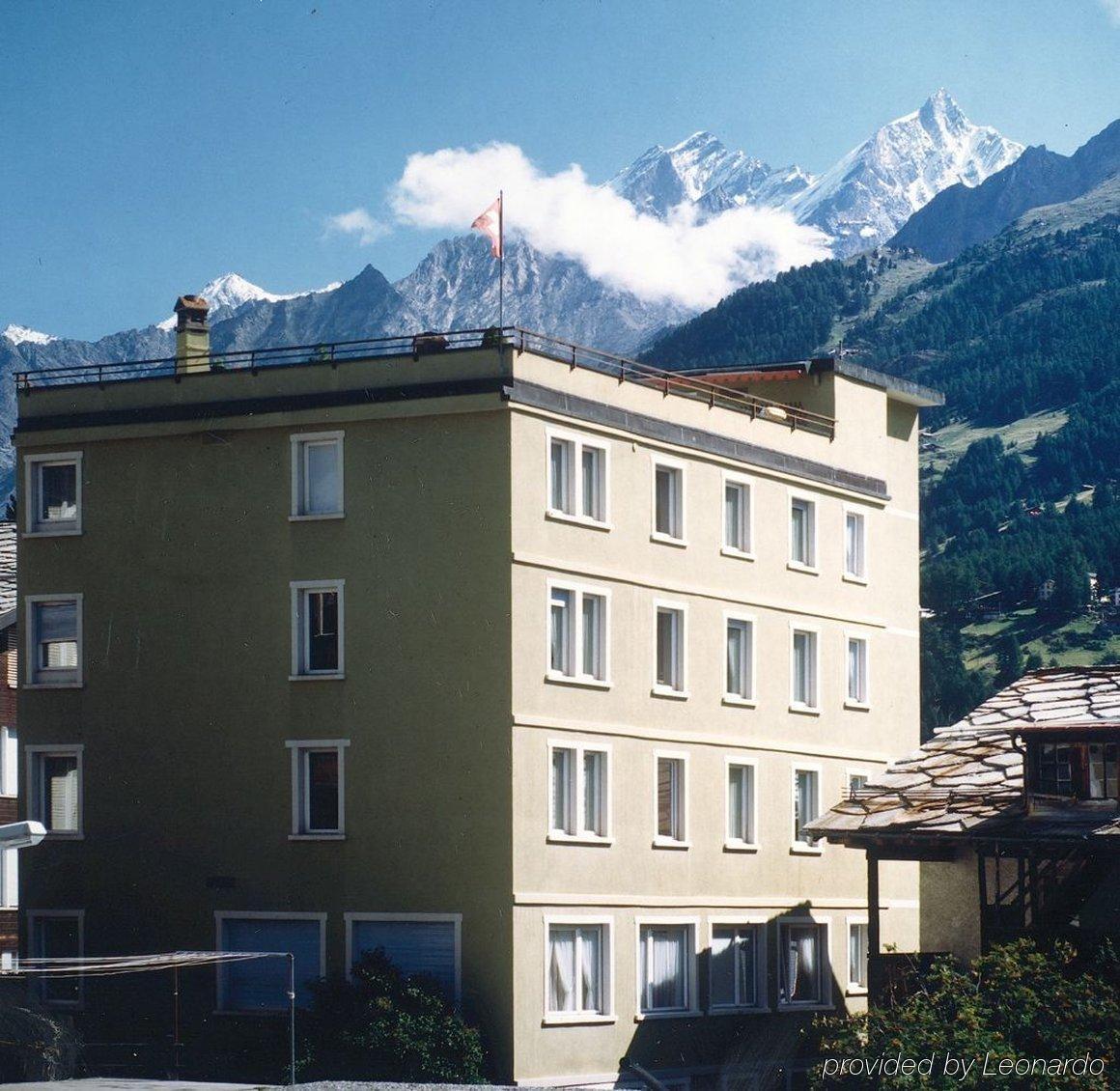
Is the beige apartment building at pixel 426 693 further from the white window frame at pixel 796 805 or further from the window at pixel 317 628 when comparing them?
the white window frame at pixel 796 805

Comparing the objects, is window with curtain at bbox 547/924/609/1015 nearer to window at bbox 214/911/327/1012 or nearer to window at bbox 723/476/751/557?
window at bbox 214/911/327/1012

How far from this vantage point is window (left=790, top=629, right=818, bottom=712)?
6284 cm

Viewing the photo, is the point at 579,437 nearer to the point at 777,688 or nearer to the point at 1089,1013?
the point at 777,688

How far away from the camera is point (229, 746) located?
177 ft

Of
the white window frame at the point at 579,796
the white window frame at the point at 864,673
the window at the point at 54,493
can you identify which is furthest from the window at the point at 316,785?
the white window frame at the point at 864,673

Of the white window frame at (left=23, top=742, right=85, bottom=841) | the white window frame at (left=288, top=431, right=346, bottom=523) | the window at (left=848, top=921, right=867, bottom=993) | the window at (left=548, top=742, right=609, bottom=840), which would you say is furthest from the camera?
the window at (left=848, top=921, right=867, bottom=993)

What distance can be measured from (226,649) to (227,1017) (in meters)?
8.70

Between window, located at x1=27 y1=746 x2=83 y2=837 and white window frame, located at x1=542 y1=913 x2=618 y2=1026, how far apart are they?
1261 centimetres

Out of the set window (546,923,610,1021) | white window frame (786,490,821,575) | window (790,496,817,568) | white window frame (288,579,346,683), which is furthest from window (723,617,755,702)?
white window frame (288,579,346,683)

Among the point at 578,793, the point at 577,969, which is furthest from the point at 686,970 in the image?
the point at 578,793

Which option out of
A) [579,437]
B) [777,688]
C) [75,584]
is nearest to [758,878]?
[777,688]

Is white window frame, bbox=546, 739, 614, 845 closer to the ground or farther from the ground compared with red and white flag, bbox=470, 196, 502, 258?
closer to the ground

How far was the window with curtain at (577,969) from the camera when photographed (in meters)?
51.9

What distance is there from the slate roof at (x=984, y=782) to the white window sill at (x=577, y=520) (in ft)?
29.3
